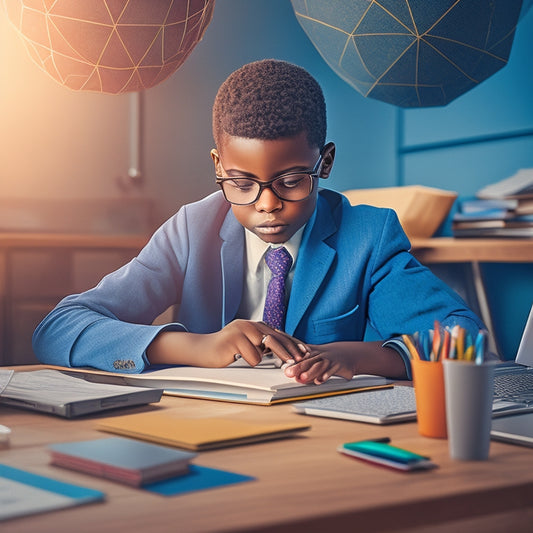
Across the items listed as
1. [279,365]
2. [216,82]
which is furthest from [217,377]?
[216,82]

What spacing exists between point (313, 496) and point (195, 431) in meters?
0.22

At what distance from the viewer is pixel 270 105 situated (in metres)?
1.46

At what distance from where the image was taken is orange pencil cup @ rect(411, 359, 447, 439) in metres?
0.83

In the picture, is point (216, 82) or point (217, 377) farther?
point (216, 82)

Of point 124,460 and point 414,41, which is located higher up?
point 414,41

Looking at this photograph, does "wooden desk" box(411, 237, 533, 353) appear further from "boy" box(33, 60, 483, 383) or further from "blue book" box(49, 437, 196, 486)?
"blue book" box(49, 437, 196, 486)

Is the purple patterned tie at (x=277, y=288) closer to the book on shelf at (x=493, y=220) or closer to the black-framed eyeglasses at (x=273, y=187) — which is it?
the black-framed eyeglasses at (x=273, y=187)

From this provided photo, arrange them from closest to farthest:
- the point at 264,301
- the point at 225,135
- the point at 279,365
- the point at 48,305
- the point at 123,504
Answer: the point at 123,504 < the point at 279,365 < the point at 225,135 < the point at 264,301 < the point at 48,305

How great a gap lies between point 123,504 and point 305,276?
1.02 m

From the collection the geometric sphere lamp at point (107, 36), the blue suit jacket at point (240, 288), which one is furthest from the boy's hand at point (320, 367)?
the geometric sphere lamp at point (107, 36)

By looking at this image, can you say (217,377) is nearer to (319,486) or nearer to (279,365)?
(279,365)

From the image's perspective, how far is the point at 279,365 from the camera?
124cm

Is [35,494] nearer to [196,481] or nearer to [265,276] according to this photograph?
[196,481]

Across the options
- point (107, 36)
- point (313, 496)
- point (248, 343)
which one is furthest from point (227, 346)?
point (313, 496)
